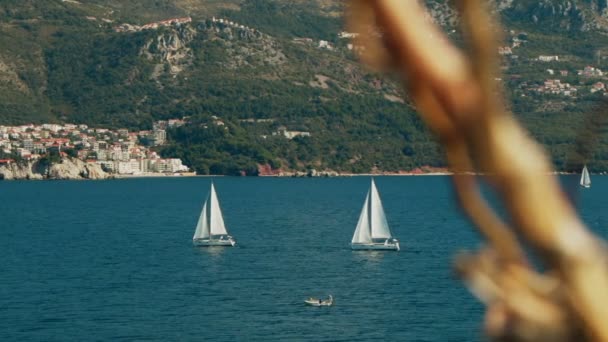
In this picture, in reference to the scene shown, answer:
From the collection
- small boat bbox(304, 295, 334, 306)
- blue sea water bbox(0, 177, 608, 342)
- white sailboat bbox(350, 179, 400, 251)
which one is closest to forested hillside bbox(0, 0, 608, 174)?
blue sea water bbox(0, 177, 608, 342)

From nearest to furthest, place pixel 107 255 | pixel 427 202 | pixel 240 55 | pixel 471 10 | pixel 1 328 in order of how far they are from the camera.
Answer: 1. pixel 471 10
2. pixel 1 328
3. pixel 107 255
4. pixel 427 202
5. pixel 240 55

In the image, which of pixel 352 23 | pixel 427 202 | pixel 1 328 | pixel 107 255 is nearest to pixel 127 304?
pixel 1 328

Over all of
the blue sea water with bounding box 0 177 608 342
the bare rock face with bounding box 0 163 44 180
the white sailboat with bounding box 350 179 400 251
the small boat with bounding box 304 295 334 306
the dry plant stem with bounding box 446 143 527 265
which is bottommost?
the blue sea water with bounding box 0 177 608 342

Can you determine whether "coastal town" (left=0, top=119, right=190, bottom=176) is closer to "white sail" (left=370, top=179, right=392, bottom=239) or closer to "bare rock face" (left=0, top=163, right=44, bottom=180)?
"bare rock face" (left=0, top=163, right=44, bottom=180)

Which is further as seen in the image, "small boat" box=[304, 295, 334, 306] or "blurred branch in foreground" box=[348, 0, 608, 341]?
"small boat" box=[304, 295, 334, 306]

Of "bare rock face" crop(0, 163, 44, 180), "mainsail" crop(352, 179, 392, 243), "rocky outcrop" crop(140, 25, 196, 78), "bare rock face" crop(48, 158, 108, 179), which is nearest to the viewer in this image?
"mainsail" crop(352, 179, 392, 243)

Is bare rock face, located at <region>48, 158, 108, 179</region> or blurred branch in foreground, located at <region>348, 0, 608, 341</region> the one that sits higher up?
blurred branch in foreground, located at <region>348, 0, 608, 341</region>

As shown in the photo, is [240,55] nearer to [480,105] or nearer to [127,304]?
[127,304]
